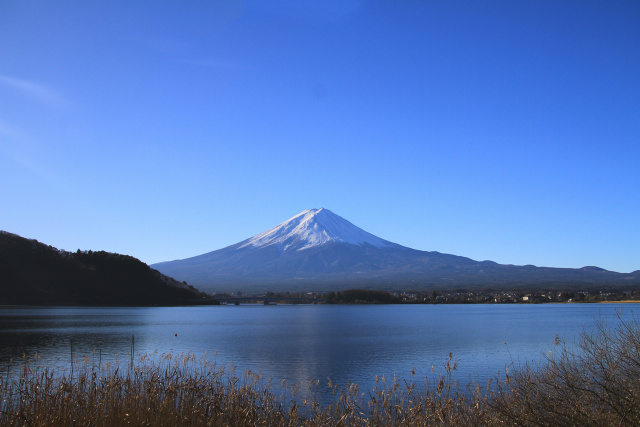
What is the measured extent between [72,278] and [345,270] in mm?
116373

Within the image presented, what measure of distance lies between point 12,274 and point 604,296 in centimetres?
8735

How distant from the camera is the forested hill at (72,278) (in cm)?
5562

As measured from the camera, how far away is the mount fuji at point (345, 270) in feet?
470

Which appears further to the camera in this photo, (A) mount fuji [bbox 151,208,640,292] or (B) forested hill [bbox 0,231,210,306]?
(A) mount fuji [bbox 151,208,640,292]

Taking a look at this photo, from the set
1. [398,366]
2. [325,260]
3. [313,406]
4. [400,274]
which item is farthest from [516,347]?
[325,260]

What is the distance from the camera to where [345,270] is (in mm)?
172000

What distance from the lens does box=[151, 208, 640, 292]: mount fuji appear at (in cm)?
14325

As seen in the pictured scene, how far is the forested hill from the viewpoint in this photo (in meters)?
55.6

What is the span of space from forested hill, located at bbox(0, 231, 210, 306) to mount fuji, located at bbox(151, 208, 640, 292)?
56.5 metres

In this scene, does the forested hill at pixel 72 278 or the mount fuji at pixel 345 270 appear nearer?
the forested hill at pixel 72 278

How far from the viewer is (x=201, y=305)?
83.4 m

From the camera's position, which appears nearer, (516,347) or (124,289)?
(516,347)

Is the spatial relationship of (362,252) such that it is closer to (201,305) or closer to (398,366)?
(201,305)

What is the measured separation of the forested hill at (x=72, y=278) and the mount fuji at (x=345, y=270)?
5646 centimetres
